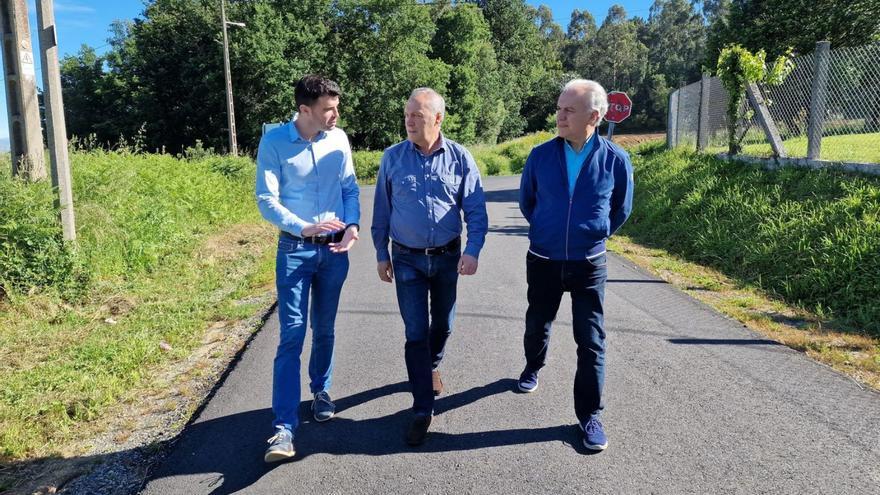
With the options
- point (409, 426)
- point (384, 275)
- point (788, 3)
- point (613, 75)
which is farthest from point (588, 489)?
point (613, 75)

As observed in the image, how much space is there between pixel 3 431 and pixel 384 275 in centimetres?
246

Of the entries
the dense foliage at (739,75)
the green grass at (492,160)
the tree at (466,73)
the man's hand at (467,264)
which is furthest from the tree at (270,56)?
the man's hand at (467,264)

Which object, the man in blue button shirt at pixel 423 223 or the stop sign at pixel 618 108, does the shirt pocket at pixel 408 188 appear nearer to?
the man in blue button shirt at pixel 423 223

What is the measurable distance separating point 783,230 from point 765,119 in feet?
10.7

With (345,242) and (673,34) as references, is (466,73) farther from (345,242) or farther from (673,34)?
(673,34)

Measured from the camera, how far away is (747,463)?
9.45 feet

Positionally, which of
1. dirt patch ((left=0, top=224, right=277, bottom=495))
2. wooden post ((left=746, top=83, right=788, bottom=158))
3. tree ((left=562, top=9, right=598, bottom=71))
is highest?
tree ((left=562, top=9, right=598, bottom=71))

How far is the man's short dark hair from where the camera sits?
3074 millimetres

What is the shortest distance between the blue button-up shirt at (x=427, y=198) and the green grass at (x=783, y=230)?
3.82 meters

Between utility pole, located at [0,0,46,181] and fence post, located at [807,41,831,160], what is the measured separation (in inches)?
403

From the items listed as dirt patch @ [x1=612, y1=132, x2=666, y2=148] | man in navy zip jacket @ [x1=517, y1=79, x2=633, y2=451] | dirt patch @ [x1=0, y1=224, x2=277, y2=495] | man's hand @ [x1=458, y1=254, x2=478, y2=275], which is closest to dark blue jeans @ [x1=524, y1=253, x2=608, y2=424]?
man in navy zip jacket @ [x1=517, y1=79, x2=633, y2=451]

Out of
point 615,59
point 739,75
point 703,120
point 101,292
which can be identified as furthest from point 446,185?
point 615,59

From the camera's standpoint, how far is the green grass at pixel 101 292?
386cm

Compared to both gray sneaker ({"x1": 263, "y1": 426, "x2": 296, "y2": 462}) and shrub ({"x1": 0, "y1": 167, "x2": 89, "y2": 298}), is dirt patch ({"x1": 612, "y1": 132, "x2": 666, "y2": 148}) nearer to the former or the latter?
shrub ({"x1": 0, "y1": 167, "x2": 89, "y2": 298})
